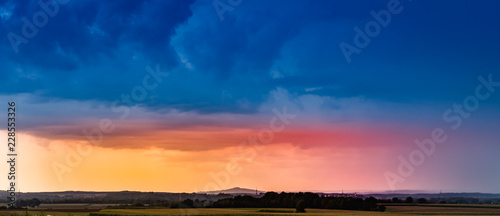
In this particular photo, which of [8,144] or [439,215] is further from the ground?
[8,144]

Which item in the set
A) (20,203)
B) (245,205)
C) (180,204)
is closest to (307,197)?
(245,205)

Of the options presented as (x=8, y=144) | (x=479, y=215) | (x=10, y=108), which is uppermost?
(x=10, y=108)

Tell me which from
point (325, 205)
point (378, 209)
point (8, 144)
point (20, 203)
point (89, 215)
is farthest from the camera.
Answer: point (20, 203)

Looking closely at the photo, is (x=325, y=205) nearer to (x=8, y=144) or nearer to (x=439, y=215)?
Answer: (x=439, y=215)

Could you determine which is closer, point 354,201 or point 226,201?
point 354,201

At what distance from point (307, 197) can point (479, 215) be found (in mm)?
53364

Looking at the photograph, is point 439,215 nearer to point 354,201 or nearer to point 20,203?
point 354,201

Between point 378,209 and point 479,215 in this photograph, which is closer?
point 479,215

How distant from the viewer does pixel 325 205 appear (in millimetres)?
149125

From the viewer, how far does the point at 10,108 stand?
59531mm

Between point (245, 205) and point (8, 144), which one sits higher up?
point (8, 144)

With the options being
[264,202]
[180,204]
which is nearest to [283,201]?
[264,202]

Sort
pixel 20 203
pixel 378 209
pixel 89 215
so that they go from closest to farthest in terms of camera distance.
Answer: pixel 89 215 → pixel 378 209 → pixel 20 203

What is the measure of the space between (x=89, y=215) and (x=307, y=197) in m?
68.3
